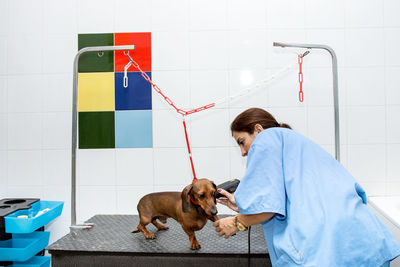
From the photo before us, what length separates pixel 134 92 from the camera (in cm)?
204

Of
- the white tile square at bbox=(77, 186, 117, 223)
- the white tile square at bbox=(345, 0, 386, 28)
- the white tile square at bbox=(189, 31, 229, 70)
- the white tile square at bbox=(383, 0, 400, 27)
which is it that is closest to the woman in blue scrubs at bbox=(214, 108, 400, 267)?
the white tile square at bbox=(189, 31, 229, 70)

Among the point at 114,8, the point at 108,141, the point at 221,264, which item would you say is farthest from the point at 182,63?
the point at 221,264

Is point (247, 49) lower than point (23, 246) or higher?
higher

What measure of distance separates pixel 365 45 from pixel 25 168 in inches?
100

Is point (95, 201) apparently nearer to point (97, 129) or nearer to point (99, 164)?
point (99, 164)

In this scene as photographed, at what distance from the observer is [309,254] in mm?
869

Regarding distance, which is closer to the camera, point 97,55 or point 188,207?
point 188,207

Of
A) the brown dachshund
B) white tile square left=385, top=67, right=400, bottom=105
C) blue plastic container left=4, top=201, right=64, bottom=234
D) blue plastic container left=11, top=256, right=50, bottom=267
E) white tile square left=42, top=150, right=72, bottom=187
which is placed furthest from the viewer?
white tile square left=42, top=150, right=72, bottom=187

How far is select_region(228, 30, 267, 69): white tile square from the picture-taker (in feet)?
6.57

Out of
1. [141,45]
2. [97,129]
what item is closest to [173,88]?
[141,45]

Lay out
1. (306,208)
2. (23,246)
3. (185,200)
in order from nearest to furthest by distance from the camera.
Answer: (306,208) → (185,200) → (23,246)

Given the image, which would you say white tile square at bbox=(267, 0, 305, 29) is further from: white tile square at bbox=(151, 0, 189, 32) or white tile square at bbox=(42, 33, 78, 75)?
white tile square at bbox=(42, 33, 78, 75)

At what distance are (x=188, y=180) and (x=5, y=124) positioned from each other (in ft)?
4.55

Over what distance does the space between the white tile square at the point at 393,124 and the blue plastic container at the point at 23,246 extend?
7.93 ft
